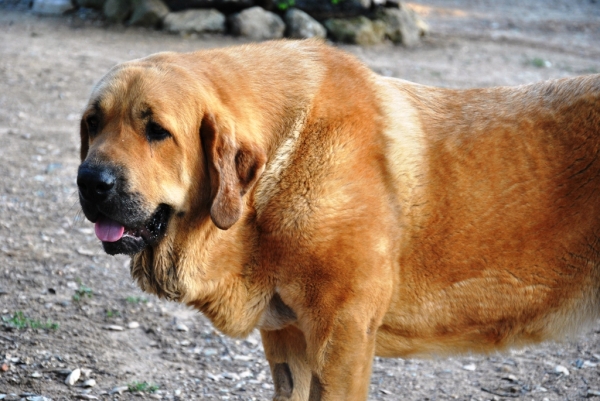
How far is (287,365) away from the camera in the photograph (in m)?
3.58

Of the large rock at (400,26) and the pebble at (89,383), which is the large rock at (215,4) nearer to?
the large rock at (400,26)

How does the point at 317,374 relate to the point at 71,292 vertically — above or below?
above

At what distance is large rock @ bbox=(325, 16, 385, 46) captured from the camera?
41.5ft

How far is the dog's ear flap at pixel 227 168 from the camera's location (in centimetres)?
289

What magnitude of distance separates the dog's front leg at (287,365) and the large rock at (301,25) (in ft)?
30.6

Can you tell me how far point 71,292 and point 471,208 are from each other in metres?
2.90

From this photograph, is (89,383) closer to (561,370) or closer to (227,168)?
(227,168)

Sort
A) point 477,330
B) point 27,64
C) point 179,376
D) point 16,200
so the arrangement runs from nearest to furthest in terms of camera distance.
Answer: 1. point 477,330
2. point 179,376
3. point 16,200
4. point 27,64

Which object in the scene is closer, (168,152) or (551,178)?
(168,152)

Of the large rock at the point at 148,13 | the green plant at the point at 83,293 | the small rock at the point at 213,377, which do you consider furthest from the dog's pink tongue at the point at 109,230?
the large rock at the point at 148,13

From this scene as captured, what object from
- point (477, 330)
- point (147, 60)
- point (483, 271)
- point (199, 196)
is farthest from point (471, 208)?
point (147, 60)

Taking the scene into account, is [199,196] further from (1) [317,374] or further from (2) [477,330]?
(2) [477,330]

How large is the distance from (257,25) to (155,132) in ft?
32.3

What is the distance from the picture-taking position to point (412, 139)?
3215 millimetres
